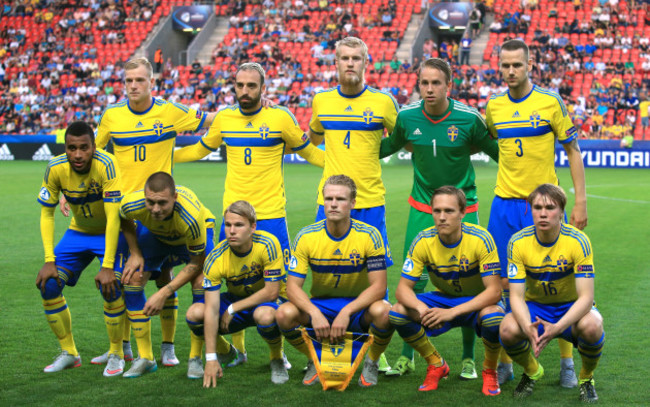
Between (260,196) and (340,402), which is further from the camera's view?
(260,196)

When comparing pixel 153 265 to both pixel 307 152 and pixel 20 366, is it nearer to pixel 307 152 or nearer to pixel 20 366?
pixel 20 366

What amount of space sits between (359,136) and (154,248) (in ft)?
5.65

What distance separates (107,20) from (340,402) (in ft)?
118

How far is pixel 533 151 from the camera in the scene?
5418 millimetres

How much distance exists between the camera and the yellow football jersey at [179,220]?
537cm

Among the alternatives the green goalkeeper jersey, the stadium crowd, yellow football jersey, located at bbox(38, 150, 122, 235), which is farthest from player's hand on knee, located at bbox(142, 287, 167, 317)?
the stadium crowd

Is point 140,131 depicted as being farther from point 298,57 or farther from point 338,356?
point 298,57

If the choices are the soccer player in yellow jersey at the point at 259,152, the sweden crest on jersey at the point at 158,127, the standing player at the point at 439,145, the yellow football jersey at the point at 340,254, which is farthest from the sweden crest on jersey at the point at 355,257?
the sweden crest on jersey at the point at 158,127

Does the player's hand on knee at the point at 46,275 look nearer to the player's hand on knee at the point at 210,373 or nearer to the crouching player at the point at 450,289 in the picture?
the player's hand on knee at the point at 210,373

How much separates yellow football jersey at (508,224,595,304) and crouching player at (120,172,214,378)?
2.16 meters

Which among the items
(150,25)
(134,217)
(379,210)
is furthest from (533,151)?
(150,25)

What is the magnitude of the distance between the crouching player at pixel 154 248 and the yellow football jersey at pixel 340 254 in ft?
2.49

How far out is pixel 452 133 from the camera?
221 inches

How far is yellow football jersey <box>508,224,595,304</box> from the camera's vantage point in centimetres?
479
